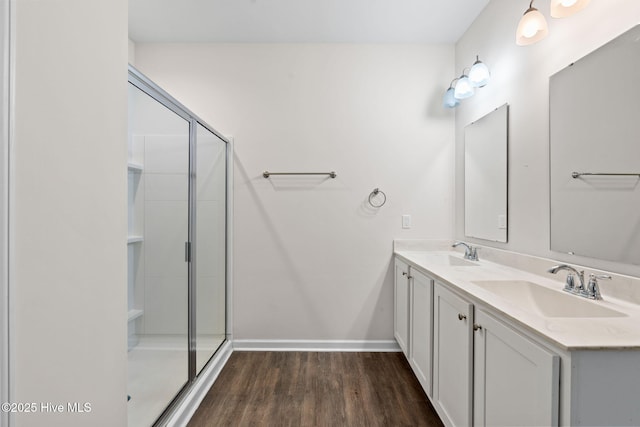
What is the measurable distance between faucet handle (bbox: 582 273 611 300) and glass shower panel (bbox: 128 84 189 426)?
2054mm

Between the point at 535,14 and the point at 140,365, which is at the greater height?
the point at 535,14

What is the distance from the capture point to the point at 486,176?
230cm

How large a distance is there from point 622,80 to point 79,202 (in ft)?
6.44

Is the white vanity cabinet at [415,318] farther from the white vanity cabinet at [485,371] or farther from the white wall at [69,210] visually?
the white wall at [69,210]

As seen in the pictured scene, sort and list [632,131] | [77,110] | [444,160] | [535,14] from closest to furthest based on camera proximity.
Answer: [77,110] → [632,131] → [535,14] → [444,160]

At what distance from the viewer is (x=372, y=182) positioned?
111 inches

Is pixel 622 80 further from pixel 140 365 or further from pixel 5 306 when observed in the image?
pixel 140 365

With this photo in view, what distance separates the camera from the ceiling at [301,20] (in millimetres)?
2322

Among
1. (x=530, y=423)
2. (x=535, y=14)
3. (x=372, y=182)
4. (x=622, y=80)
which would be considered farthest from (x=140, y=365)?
(x=535, y=14)

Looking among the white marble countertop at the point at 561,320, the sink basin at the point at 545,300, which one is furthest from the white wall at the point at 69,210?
the sink basin at the point at 545,300

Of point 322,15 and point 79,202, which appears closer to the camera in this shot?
point 79,202

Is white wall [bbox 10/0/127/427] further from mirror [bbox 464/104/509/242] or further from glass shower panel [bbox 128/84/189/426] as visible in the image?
mirror [bbox 464/104/509/242]

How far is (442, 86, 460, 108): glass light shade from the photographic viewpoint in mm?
2583

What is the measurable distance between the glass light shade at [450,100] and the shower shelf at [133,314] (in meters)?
2.61
